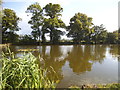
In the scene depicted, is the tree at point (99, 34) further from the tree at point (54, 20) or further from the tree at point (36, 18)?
the tree at point (36, 18)

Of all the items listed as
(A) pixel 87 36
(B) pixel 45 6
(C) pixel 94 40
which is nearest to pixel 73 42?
(A) pixel 87 36

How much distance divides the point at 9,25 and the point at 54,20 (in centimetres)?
682

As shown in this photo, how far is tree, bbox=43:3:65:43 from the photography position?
60.5 ft

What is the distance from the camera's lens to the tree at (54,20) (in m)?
18.4

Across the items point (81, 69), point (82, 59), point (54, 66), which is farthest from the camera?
point (82, 59)

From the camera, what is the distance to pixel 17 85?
5.94 feet

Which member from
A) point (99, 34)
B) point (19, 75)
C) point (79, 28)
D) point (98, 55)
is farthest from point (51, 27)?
point (19, 75)

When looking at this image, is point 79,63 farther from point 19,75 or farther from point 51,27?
point 51,27

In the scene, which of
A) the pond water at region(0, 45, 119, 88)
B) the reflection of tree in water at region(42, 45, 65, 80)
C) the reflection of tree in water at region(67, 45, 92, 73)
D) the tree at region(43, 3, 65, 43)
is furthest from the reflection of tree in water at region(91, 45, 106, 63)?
the tree at region(43, 3, 65, 43)

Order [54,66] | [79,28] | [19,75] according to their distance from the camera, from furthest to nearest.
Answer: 1. [79,28]
2. [54,66]
3. [19,75]

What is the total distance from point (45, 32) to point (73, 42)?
563cm

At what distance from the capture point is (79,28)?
68.1 ft

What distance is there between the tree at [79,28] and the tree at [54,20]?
6.79 ft

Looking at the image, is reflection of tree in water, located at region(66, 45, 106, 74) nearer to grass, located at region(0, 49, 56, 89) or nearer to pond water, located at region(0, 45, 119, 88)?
pond water, located at region(0, 45, 119, 88)
